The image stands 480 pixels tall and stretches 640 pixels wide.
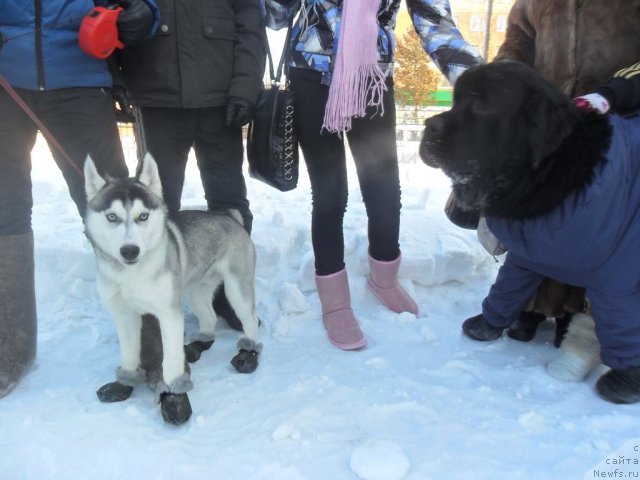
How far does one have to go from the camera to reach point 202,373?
7.68 feet

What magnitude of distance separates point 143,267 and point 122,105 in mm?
980

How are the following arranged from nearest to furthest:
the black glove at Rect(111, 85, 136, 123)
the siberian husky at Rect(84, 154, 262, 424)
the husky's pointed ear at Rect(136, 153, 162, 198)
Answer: the siberian husky at Rect(84, 154, 262, 424) < the husky's pointed ear at Rect(136, 153, 162, 198) < the black glove at Rect(111, 85, 136, 123)

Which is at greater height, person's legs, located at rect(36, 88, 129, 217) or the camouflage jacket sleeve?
the camouflage jacket sleeve

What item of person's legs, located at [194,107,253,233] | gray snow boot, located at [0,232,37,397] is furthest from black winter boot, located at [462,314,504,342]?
gray snow boot, located at [0,232,37,397]

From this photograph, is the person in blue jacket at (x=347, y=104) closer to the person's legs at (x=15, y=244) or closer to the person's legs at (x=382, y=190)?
the person's legs at (x=382, y=190)

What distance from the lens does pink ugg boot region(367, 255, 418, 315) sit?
113 inches

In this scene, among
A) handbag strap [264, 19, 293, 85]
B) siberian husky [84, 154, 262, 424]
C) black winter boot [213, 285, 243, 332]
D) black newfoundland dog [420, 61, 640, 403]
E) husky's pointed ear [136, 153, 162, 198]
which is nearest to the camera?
black newfoundland dog [420, 61, 640, 403]

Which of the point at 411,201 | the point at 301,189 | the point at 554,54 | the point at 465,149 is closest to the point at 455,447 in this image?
the point at 465,149

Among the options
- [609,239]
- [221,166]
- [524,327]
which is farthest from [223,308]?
[609,239]

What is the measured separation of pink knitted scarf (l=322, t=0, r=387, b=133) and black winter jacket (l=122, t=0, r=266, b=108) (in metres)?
0.44

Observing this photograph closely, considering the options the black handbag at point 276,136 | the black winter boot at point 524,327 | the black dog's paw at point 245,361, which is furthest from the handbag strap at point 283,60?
the black winter boot at point 524,327

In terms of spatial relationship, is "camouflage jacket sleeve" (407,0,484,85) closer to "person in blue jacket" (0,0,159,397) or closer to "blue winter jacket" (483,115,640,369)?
"blue winter jacket" (483,115,640,369)

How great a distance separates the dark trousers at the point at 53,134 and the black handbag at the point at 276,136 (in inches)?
28.3

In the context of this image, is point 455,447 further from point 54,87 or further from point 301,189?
point 301,189
